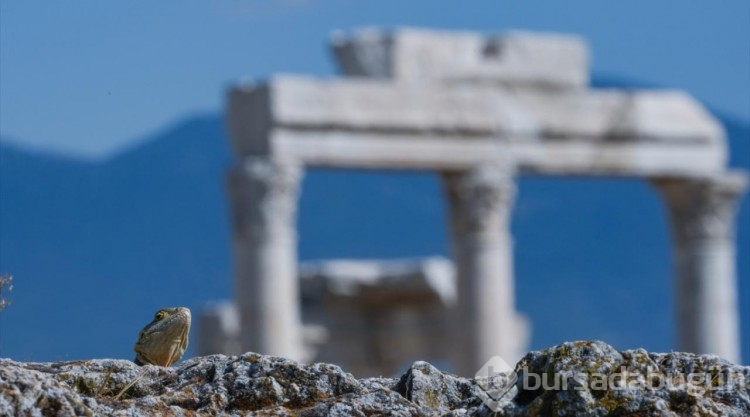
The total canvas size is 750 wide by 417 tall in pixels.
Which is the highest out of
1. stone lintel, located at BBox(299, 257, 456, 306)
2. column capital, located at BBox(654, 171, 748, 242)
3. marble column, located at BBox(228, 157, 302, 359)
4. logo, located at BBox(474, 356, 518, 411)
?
stone lintel, located at BBox(299, 257, 456, 306)

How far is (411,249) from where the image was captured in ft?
202

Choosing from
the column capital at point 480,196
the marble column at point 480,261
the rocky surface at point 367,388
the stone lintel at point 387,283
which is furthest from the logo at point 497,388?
the stone lintel at point 387,283

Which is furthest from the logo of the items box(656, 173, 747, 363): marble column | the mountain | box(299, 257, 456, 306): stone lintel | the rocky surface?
the mountain

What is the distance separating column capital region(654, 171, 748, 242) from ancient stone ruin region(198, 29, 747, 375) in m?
0.02

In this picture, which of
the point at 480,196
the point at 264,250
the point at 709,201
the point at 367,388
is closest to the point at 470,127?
the point at 480,196

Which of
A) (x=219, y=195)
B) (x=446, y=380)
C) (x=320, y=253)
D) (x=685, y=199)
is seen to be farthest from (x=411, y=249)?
(x=446, y=380)

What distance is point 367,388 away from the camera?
5156mm

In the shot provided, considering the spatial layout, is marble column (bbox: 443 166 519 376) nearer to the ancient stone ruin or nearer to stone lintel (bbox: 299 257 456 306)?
the ancient stone ruin

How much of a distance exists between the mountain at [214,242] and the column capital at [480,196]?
28.5 meters

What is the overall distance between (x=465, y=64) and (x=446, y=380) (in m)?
20.9

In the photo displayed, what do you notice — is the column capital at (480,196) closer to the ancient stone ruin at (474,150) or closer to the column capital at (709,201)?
the ancient stone ruin at (474,150)

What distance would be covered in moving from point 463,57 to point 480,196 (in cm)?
161

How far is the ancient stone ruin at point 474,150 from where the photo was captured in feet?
82.4

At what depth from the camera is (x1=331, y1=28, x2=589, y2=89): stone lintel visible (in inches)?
1008
